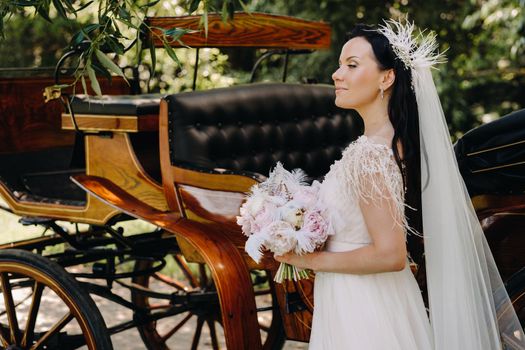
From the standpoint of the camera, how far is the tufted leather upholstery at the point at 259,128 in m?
3.36

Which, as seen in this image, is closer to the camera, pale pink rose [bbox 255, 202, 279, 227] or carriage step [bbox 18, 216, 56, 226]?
pale pink rose [bbox 255, 202, 279, 227]

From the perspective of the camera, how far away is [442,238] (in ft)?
7.79

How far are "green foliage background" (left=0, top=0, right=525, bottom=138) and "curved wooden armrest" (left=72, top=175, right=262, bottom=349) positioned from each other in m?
3.57

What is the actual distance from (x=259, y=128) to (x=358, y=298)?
1.69 meters

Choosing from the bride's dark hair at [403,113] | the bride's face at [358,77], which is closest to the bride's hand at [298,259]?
the bride's dark hair at [403,113]

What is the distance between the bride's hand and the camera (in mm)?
2322

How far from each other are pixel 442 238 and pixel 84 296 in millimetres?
1517

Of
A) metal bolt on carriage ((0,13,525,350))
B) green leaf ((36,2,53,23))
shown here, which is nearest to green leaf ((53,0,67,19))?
green leaf ((36,2,53,23))

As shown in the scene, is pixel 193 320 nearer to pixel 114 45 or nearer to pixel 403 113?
pixel 114 45

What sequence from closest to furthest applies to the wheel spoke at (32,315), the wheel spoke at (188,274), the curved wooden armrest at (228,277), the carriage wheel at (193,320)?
the curved wooden armrest at (228,277)
the wheel spoke at (32,315)
the carriage wheel at (193,320)
the wheel spoke at (188,274)

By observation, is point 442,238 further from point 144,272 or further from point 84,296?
point 144,272

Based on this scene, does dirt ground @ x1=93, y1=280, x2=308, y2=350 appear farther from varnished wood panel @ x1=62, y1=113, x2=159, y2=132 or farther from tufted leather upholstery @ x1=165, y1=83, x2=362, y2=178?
varnished wood panel @ x1=62, y1=113, x2=159, y2=132

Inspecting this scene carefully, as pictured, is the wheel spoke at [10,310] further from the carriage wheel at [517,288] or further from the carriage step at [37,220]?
the carriage wheel at [517,288]

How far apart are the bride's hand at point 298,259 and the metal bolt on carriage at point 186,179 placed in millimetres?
422
